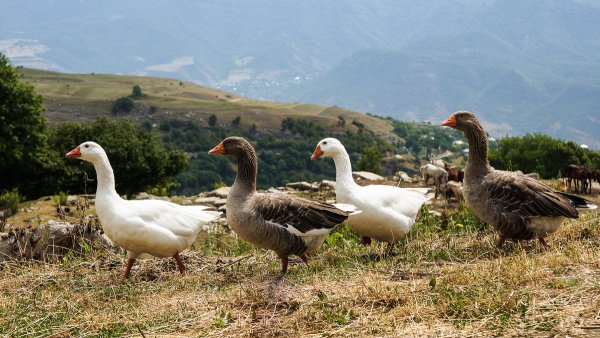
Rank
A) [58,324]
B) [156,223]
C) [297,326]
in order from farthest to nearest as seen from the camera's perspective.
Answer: [156,223]
[58,324]
[297,326]

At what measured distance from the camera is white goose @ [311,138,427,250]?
381 inches

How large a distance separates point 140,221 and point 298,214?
2230 mm

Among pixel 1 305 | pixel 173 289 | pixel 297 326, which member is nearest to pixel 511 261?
pixel 297 326

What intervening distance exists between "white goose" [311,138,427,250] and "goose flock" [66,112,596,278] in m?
0.02

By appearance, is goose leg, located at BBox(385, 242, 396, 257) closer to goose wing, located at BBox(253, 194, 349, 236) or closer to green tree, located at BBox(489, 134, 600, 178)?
goose wing, located at BBox(253, 194, 349, 236)

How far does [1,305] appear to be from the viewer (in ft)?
23.7

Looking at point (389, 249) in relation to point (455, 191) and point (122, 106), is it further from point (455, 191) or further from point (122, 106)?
point (122, 106)

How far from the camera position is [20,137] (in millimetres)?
34812

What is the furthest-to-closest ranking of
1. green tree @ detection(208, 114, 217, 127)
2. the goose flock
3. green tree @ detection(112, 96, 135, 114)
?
green tree @ detection(112, 96, 135, 114)
green tree @ detection(208, 114, 217, 127)
the goose flock

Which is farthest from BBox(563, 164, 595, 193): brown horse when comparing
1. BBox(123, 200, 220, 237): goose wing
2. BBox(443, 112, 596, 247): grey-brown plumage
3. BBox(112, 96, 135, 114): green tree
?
BBox(112, 96, 135, 114): green tree

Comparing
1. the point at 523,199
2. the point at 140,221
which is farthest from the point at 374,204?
the point at 140,221

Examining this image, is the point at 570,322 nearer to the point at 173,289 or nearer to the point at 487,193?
the point at 487,193

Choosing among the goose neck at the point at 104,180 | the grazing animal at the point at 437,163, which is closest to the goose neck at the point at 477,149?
the goose neck at the point at 104,180

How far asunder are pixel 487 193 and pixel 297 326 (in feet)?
14.4
